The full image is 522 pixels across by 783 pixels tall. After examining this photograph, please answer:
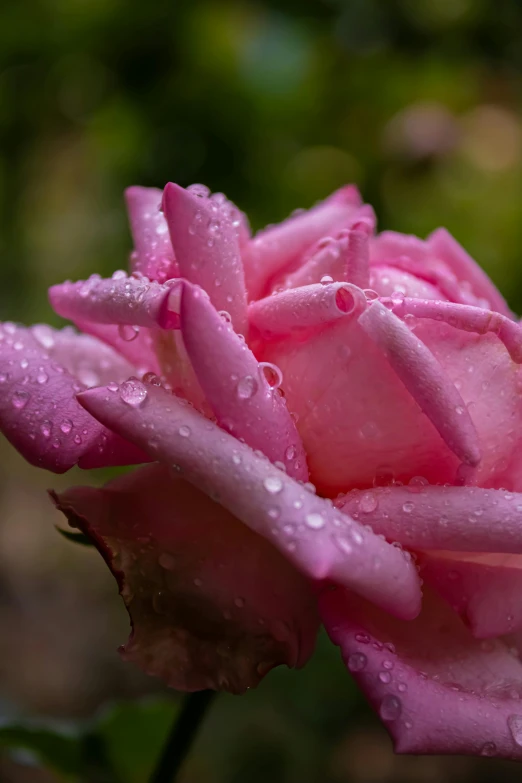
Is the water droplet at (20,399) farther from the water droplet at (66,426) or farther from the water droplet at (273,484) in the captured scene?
the water droplet at (273,484)

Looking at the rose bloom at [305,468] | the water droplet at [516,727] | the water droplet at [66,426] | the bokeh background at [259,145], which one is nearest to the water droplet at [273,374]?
the rose bloom at [305,468]

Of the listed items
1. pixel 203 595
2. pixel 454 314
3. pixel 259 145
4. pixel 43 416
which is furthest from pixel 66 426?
pixel 259 145

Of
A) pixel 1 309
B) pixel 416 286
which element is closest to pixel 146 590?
pixel 416 286

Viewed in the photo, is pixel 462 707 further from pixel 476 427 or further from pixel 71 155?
pixel 71 155

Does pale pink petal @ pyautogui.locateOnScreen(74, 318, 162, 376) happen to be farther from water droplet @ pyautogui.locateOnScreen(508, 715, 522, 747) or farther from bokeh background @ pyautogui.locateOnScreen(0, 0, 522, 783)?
bokeh background @ pyautogui.locateOnScreen(0, 0, 522, 783)

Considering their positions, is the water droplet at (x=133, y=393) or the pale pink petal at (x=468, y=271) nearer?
the water droplet at (x=133, y=393)

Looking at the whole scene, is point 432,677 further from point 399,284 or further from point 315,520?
point 399,284
